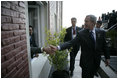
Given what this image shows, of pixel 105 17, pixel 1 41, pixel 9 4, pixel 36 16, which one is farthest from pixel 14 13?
pixel 105 17

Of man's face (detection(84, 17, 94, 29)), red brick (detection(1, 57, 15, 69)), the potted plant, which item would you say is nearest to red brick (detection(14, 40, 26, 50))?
red brick (detection(1, 57, 15, 69))

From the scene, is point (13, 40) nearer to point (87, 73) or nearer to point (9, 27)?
point (9, 27)

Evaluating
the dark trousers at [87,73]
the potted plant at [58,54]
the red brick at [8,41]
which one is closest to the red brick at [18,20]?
the red brick at [8,41]

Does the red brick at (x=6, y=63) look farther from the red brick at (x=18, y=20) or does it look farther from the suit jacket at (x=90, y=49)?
the suit jacket at (x=90, y=49)

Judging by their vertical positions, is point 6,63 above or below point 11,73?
above

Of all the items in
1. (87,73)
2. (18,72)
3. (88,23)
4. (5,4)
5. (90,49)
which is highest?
(5,4)

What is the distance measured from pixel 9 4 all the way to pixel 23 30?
50cm

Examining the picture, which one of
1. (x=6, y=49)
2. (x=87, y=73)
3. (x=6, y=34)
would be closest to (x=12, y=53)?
(x=6, y=49)

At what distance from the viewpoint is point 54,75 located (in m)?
Answer: 3.52

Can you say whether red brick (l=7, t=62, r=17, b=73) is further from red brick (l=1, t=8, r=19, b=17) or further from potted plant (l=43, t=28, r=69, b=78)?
potted plant (l=43, t=28, r=69, b=78)

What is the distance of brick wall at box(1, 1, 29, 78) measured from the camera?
1271mm

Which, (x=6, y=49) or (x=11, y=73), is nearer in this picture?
(x=6, y=49)

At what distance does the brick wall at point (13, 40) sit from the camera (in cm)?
127

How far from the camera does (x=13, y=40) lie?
1469 mm
